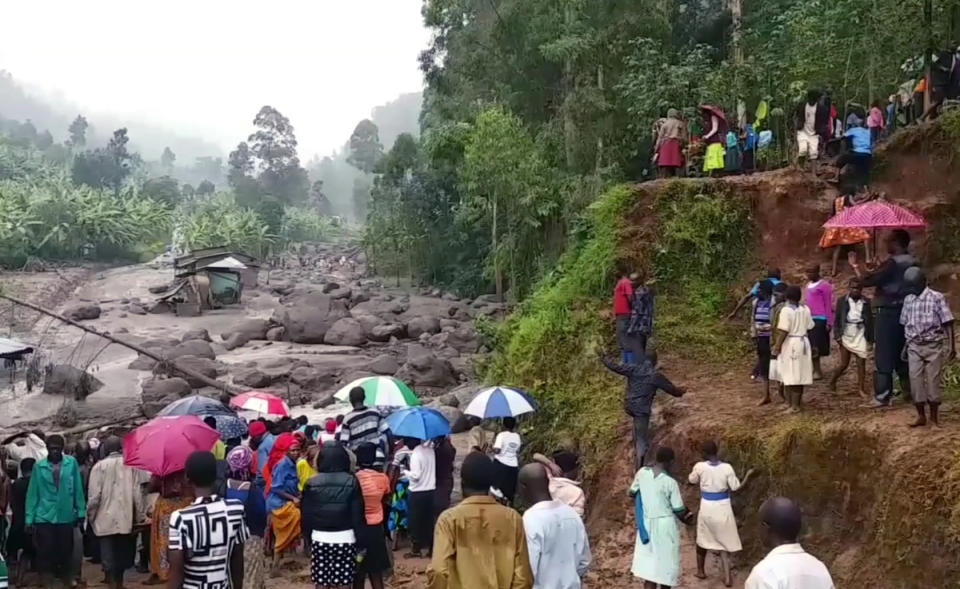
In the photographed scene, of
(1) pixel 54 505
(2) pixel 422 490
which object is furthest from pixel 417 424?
(1) pixel 54 505

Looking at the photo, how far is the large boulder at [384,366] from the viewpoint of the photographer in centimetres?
2284

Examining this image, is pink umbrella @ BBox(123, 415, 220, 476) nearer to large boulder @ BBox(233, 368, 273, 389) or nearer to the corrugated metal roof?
the corrugated metal roof

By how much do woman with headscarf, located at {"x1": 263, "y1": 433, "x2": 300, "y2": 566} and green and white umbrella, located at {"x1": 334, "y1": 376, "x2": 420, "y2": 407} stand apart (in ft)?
5.65

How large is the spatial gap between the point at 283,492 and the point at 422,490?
157 centimetres

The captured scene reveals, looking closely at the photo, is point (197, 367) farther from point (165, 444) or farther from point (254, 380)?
point (165, 444)

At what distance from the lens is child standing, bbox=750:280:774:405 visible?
9.13 meters

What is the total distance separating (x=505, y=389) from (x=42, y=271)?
146 ft

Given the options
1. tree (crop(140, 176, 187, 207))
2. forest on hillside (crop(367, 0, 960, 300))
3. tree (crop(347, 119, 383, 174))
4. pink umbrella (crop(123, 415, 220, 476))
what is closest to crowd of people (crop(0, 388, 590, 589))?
pink umbrella (crop(123, 415, 220, 476))

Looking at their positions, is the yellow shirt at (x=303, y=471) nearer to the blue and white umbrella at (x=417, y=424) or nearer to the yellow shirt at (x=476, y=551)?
the blue and white umbrella at (x=417, y=424)

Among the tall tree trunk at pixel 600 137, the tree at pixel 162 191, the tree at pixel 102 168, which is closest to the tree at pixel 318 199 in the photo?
the tree at pixel 162 191

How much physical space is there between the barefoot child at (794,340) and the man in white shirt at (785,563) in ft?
15.3

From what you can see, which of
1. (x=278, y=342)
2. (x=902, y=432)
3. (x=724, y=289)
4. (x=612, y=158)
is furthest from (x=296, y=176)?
(x=902, y=432)

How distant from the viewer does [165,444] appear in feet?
23.1

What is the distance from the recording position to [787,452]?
24.6 feet
